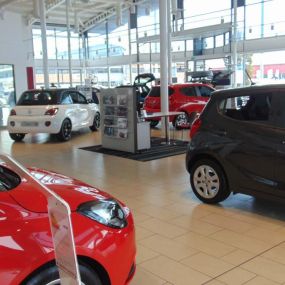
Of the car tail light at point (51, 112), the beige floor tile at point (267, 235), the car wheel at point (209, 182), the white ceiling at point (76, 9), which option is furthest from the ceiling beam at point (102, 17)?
the beige floor tile at point (267, 235)

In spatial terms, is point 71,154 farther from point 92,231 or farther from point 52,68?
point 52,68

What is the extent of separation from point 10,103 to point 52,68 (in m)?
9.17

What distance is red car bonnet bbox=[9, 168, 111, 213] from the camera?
7.30ft

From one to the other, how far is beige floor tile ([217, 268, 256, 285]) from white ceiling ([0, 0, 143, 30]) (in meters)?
16.8

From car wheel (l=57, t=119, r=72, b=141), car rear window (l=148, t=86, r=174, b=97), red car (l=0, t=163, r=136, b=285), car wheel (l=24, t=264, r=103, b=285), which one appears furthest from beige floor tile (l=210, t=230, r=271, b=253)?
car rear window (l=148, t=86, r=174, b=97)

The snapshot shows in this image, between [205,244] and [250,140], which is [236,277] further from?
[250,140]

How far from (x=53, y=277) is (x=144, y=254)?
164 centimetres

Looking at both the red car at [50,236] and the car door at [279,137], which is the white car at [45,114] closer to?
the car door at [279,137]

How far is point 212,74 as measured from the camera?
1686 cm

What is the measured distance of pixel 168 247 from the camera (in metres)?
3.78

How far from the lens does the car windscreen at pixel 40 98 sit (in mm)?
10393

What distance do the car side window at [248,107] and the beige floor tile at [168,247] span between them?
A: 63.2 inches

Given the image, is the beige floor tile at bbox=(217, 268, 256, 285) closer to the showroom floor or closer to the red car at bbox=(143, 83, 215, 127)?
the showroom floor

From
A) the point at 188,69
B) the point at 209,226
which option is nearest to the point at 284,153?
the point at 209,226
